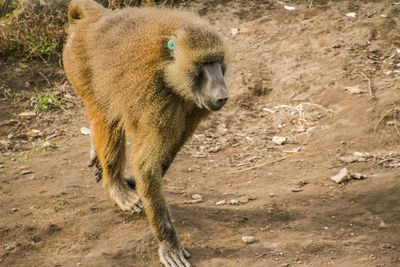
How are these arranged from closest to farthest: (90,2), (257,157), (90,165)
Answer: (90,2)
(90,165)
(257,157)

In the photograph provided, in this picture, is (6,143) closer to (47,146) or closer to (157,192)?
(47,146)

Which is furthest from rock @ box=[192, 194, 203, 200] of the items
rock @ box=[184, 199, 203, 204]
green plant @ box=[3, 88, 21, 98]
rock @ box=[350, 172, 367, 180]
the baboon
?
green plant @ box=[3, 88, 21, 98]

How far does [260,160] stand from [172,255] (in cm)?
195

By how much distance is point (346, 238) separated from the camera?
3.62 m

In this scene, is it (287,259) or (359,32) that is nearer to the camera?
(287,259)

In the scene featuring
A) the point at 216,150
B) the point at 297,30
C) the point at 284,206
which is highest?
the point at 297,30

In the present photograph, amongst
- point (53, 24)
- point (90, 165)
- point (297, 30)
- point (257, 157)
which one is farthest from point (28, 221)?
point (297, 30)

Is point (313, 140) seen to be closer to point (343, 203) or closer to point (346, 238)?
point (343, 203)

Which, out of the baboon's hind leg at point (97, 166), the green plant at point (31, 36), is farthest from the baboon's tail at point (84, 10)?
the green plant at point (31, 36)

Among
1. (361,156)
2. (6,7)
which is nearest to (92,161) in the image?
(361,156)

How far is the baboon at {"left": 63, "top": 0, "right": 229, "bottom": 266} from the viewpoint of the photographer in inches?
122

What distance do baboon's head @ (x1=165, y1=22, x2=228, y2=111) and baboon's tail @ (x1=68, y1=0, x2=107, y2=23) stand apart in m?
1.24

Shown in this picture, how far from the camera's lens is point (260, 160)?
5129 millimetres

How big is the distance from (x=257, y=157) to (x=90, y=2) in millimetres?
2344
